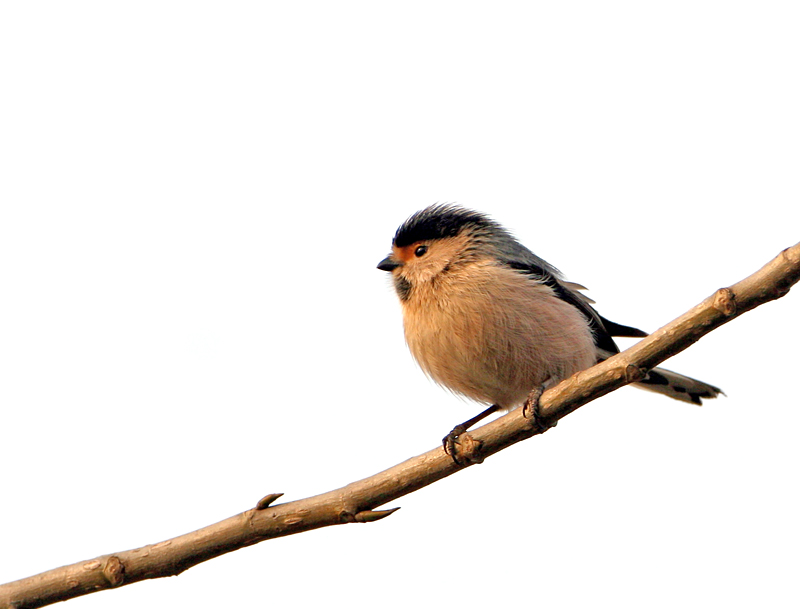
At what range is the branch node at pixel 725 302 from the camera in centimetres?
414

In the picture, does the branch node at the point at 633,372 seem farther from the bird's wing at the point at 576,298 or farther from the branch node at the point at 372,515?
the bird's wing at the point at 576,298

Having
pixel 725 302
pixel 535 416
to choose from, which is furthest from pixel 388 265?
pixel 725 302

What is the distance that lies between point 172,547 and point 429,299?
3171 mm

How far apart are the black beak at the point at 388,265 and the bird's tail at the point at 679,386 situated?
266 centimetres

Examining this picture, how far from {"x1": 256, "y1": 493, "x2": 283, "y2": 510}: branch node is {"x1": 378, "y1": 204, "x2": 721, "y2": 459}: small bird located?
199 centimetres

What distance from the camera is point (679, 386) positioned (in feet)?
25.7

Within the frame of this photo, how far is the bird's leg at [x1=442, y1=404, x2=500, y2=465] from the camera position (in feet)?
15.4

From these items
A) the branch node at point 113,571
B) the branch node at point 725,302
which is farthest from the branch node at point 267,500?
the branch node at point 725,302

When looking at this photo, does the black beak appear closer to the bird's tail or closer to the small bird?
the small bird

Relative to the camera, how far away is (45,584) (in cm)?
436

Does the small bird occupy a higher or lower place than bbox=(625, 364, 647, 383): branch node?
higher

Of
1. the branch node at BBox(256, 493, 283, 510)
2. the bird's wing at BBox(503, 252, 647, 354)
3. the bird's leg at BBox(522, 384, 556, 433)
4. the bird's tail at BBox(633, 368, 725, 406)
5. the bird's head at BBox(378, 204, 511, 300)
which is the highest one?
the bird's head at BBox(378, 204, 511, 300)

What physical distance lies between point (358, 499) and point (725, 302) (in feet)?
7.52

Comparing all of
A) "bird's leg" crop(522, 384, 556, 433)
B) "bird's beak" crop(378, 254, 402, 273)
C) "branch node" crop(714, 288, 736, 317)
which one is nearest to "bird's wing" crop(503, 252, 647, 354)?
"bird's beak" crop(378, 254, 402, 273)
